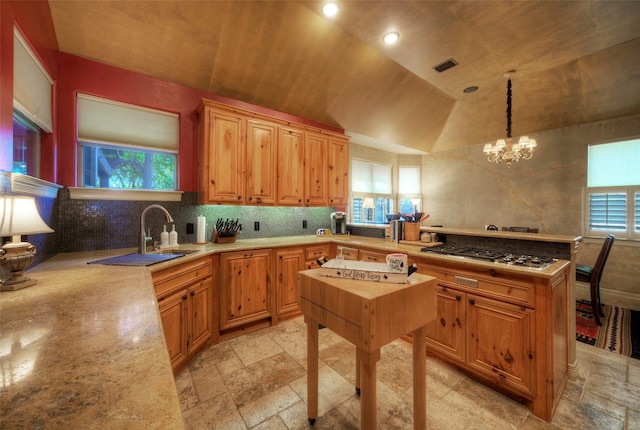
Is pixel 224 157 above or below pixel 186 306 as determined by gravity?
above

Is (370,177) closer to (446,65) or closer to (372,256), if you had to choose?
(446,65)

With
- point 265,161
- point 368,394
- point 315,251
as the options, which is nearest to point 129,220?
point 265,161

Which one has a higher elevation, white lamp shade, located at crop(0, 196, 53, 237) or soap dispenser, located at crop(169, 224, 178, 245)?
white lamp shade, located at crop(0, 196, 53, 237)

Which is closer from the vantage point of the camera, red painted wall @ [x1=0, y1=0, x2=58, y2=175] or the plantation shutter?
red painted wall @ [x1=0, y1=0, x2=58, y2=175]

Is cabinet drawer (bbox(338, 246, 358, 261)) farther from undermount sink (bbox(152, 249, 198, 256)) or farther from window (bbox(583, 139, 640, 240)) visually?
window (bbox(583, 139, 640, 240))

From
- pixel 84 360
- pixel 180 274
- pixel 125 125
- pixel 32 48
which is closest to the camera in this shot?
pixel 84 360

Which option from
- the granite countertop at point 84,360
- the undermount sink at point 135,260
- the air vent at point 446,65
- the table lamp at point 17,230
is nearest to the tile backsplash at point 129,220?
the undermount sink at point 135,260

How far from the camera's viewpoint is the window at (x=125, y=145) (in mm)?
2510

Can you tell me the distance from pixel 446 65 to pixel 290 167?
260 centimetres

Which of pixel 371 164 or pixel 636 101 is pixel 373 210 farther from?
pixel 636 101

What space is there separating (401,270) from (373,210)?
4.35m

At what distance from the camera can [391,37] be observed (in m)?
2.97

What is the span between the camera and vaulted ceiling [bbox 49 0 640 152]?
2.46 meters

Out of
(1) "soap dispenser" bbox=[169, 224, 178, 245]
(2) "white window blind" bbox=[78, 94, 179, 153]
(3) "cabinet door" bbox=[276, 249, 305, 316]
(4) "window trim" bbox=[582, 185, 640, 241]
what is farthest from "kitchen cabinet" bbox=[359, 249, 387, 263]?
(4) "window trim" bbox=[582, 185, 640, 241]
